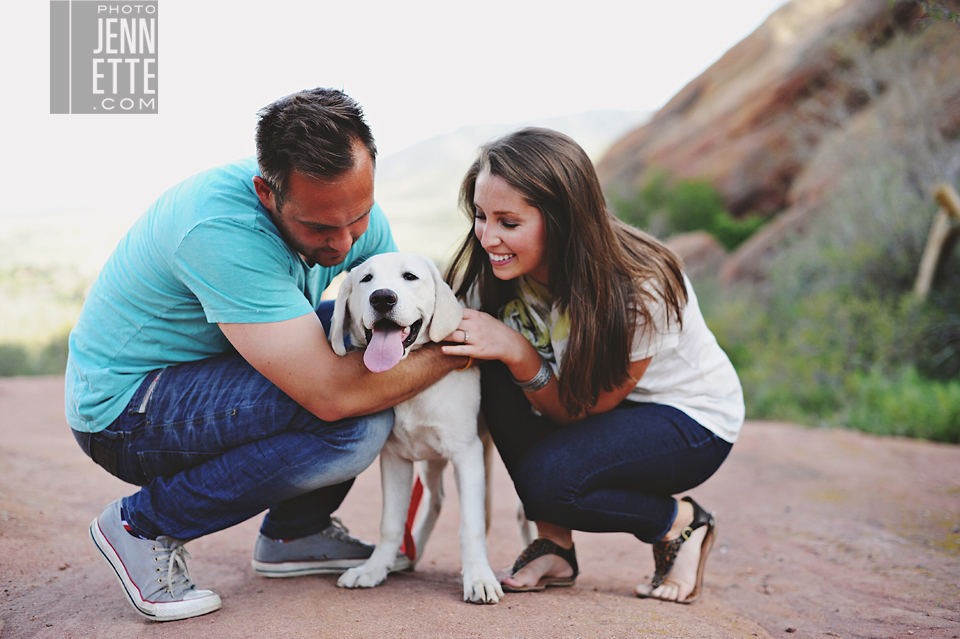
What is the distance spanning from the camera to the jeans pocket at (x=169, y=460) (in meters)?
2.50

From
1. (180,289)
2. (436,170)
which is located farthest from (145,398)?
(436,170)

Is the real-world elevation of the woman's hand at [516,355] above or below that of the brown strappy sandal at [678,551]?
above

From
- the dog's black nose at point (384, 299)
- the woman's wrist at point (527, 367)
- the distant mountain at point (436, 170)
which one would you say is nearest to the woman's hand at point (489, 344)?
the woman's wrist at point (527, 367)

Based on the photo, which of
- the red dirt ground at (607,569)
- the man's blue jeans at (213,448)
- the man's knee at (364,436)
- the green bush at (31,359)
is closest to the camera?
the red dirt ground at (607,569)

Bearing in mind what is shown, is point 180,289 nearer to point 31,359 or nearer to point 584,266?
point 584,266

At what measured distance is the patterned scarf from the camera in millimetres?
2873

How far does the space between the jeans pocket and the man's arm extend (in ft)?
1.37

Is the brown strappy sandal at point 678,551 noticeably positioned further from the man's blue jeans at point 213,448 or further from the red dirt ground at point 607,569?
the man's blue jeans at point 213,448

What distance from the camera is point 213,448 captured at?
8.18 feet

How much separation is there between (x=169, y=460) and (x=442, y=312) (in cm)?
115

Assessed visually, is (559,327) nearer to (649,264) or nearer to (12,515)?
(649,264)

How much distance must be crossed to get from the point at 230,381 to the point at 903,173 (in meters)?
10.5

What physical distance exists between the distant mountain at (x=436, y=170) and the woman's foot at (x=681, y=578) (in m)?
60.0

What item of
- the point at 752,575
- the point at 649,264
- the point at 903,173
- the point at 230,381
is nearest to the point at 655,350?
the point at 649,264
